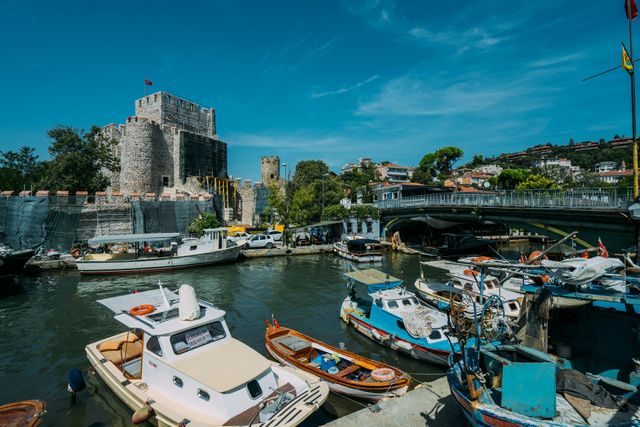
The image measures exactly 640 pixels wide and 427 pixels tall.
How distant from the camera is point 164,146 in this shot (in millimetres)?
43531

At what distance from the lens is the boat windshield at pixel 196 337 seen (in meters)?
7.73

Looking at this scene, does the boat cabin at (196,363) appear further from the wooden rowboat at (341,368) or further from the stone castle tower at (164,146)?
the stone castle tower at (164,146)

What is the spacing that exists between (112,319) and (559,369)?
57.6ft

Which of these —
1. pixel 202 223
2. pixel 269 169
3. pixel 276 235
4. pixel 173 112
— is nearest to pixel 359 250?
pixel 276 235

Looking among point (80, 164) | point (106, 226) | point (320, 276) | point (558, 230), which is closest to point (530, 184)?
point (558, 230)

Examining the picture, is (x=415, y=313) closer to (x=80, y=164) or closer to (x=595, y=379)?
(x=595, y=379)

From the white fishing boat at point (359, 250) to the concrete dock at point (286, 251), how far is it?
5.77ft

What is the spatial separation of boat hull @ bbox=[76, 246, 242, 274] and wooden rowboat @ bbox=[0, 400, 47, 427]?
2044 centimetres

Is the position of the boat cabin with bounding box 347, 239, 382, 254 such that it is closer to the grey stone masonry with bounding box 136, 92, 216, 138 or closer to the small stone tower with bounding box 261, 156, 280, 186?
the small stone tower with bounding box 261, 156, 280, 186

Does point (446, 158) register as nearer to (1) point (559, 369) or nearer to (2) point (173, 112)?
(2) point (173, 112)

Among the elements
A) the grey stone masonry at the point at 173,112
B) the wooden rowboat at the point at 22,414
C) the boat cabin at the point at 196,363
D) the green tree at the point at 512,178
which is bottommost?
the wooden rowboat at the point at 22,414

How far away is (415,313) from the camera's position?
1215cm

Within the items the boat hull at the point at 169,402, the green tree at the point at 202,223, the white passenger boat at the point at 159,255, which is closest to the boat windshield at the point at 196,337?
the boat hull at the point at 169,402

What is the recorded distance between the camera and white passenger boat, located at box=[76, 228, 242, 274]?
83.8 feet
